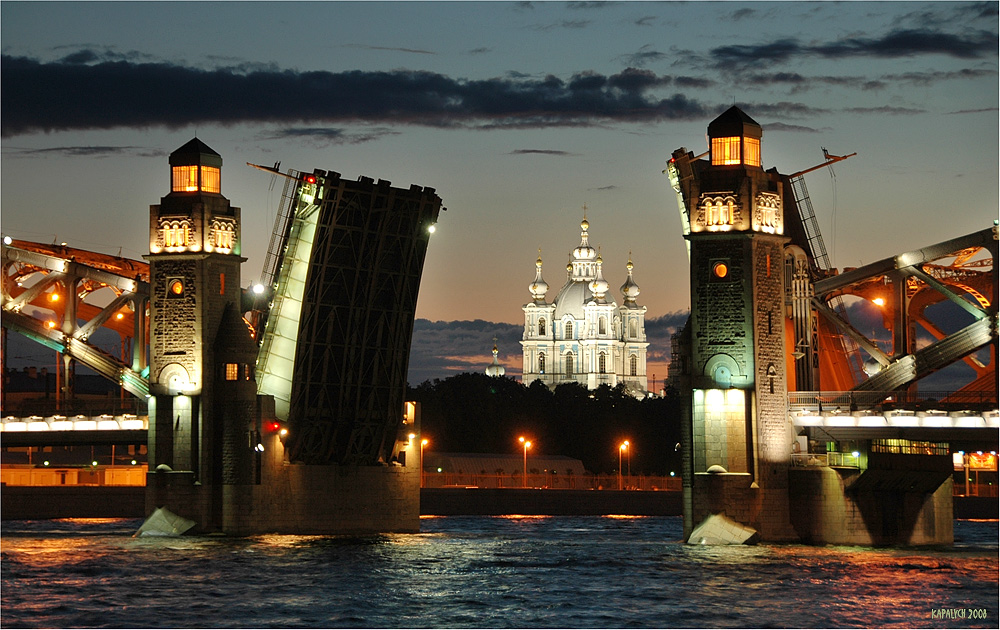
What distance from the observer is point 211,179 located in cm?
6259

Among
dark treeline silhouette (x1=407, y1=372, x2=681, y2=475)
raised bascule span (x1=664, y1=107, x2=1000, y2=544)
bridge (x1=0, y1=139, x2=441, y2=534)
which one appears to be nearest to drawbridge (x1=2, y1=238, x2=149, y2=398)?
bridge (x1=0, y1=139, x2=441, y2=534)

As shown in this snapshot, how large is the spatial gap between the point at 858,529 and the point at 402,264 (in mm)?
16973

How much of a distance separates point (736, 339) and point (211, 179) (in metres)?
18.1

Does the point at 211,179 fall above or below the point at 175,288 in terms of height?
above

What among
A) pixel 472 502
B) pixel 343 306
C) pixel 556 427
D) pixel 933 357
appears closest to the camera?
pixel 933 357

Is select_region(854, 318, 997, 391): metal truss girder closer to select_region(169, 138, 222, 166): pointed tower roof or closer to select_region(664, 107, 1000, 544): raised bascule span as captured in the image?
select_region(664, 107, 1000, 544): raised bascule span

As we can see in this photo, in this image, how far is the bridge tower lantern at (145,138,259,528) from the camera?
61.6 m

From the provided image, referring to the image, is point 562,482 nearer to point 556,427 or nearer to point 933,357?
point 556,427

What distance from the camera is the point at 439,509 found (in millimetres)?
84438

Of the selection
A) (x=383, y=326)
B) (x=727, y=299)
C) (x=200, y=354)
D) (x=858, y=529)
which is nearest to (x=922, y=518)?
(x=858, y=529)

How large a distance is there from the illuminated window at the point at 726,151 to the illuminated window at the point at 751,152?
22 centimetres

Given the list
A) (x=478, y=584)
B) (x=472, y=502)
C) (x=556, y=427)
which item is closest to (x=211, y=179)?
(x=478, y=584)

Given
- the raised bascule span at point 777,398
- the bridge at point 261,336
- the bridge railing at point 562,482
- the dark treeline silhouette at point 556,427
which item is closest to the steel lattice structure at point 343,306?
the bridge at point 261,336

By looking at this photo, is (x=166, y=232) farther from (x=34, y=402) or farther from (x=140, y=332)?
(x=34, y=402)
